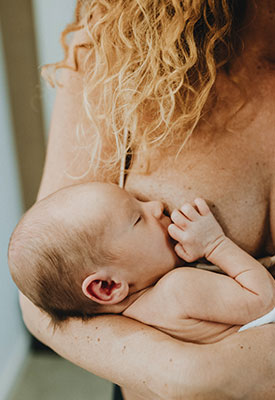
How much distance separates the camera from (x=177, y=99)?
34.7 inches

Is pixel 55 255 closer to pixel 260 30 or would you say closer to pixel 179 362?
pixel 179 362

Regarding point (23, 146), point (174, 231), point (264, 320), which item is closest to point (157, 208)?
point (174, 231)

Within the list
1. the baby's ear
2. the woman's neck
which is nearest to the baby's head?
the baby's ear

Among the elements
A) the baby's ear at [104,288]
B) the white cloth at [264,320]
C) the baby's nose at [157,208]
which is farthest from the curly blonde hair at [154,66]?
the white cloth at [264,320]

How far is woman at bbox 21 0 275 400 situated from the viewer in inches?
33.2

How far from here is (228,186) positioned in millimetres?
845

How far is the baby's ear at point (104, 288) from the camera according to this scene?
2.70ft

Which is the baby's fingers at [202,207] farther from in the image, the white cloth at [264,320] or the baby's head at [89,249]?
the white cloth at [264,320]

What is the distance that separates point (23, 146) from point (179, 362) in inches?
56.8

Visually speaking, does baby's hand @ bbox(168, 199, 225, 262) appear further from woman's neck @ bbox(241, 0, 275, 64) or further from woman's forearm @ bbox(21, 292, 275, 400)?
woman's neck @ bbox(241, 0, 275, 64)

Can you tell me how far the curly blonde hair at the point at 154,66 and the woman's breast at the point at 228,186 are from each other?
54 millimetres

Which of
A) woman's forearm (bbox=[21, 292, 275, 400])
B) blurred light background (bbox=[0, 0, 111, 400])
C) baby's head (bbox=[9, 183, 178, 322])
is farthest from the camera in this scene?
blurred light background (bbox=[0, 0, 111, 400])

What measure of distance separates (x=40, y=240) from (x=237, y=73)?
1.72 ft

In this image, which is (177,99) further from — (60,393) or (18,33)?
(60,393)
